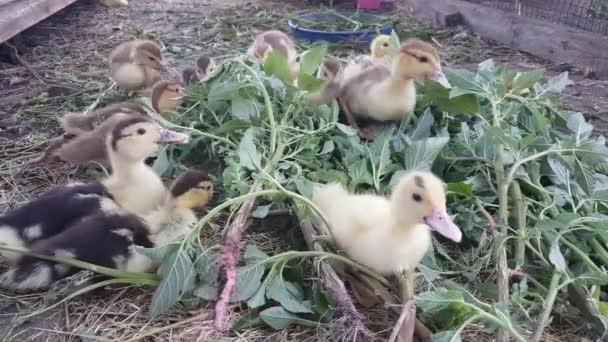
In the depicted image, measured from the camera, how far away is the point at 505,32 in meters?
4.50

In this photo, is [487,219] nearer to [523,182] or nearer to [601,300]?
[523,182]

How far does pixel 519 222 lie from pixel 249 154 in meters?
0.80

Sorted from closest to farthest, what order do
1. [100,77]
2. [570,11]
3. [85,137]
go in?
[85,137]
[100,77]
[570,11]

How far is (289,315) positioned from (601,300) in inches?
33.0

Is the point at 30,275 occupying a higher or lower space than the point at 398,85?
lower

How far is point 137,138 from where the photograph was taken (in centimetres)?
196

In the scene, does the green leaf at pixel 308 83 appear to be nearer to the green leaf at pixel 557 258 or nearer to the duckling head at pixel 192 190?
the duckling head at pixel 192 190

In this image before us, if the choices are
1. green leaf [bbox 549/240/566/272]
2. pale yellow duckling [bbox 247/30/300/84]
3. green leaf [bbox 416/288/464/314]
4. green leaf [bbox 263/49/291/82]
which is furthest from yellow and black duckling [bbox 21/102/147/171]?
green leaf [bbox 549/240/566/272]

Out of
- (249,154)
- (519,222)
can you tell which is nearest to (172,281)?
(249,154)

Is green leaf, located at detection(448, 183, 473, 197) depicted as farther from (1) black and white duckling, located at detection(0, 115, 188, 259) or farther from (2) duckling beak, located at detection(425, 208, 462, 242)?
(1) black and white duckling, located at detection(0, 115, 188, 259)

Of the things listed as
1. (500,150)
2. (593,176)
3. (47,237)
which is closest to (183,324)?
(47,237)

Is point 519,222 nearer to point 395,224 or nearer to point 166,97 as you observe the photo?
point 395,224

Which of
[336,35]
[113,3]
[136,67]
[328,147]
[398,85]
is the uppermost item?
[398,85]

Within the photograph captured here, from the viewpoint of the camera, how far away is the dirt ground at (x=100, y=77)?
5.17ft
